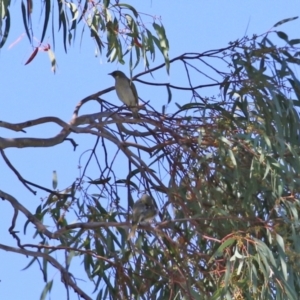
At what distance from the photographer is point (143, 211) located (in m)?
4.45

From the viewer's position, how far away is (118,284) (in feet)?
14.4

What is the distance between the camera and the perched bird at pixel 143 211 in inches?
174

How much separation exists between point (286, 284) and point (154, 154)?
1.05m

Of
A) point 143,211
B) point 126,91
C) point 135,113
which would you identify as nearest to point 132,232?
point 143,211

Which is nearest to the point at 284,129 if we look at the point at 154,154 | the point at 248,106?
the point at 248,106

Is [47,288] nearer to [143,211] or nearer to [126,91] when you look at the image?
[143,211]

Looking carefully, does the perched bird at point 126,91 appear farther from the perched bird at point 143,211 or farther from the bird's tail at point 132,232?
the bird's tail at point 132,232

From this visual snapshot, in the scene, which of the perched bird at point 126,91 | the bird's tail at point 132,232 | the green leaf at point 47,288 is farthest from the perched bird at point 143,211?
the perched bird at point 126,91

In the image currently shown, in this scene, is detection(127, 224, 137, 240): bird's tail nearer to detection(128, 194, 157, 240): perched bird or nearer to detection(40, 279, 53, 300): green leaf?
detection(128, 194, 157, 240): perched bird

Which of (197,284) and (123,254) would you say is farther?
(123,254)

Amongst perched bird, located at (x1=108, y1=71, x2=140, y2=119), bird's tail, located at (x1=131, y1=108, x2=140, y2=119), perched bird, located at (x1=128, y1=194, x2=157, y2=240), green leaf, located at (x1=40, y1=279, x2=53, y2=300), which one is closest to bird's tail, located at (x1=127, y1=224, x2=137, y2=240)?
perched bird, located at (x1=128, y1=194, x2=157, y2=240)

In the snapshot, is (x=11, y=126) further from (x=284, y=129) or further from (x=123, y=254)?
(x=284, y=129)

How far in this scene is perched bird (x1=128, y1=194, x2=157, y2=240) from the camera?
441cm

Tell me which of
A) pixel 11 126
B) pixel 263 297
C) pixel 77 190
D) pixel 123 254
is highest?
pixel 11 126
